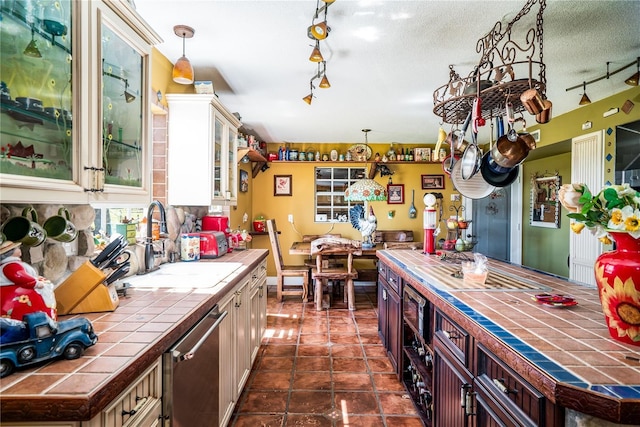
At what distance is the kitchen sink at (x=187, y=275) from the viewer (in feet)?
5.95

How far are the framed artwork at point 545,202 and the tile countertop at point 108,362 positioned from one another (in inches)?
196

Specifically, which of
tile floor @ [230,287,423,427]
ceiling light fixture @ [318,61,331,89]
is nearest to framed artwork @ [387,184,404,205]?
tile floor @ [230,287,423,427]

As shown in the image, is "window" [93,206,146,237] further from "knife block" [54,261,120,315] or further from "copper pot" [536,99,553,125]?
"copper pot" [536,99,553,125]

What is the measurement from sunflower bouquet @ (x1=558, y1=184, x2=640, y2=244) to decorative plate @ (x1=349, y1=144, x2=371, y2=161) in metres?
4.71

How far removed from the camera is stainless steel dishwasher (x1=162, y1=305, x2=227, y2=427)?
1153mm

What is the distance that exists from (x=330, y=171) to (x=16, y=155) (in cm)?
512

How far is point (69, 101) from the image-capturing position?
3.72ft

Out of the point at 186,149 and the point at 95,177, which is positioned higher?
the point at 186,149

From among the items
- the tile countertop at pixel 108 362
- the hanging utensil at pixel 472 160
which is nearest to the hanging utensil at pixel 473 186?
the hanging utensil at pixel 472 160

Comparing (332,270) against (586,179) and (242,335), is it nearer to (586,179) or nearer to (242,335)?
(242,335)

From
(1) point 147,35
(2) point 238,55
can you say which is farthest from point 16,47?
(2) point 238,55

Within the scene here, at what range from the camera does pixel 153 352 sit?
3.36ft

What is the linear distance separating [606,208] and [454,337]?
0.75 metres

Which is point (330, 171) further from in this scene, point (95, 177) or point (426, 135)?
point (95, 177)
